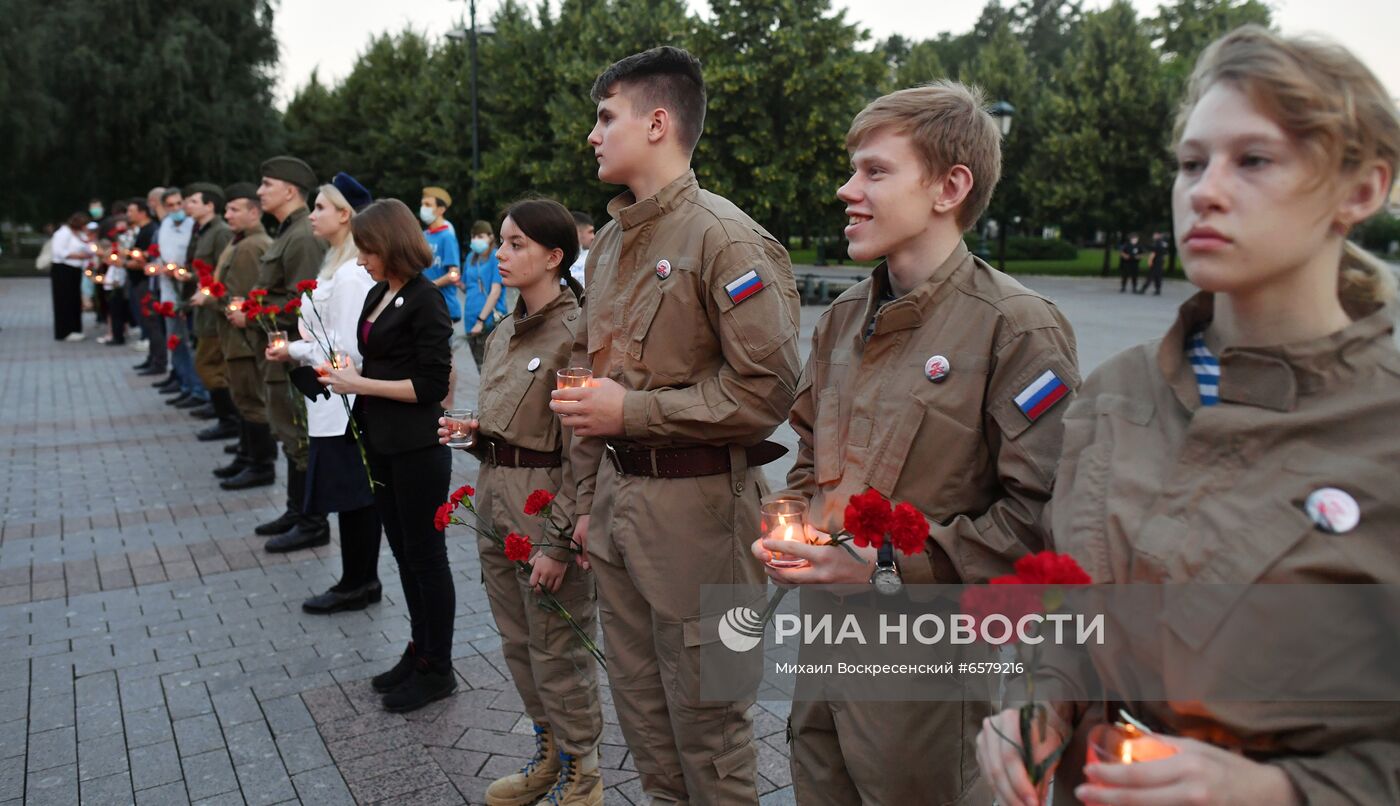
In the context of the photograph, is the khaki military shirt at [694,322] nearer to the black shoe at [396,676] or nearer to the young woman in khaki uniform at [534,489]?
the young woman in khaki uniform at [534,489]

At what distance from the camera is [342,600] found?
5.65 metres

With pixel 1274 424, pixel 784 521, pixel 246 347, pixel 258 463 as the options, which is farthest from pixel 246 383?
pixel 1274 424

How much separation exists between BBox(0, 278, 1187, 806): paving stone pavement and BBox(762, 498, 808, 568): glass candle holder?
1.93m

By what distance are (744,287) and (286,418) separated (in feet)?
17.4

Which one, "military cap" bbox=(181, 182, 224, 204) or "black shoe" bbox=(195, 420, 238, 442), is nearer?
"military cap" bbox=(181, 182, 224, 204)

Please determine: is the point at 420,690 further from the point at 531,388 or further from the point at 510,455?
the point at 531,388

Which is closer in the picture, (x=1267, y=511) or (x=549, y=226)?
(x=1267, y=511)

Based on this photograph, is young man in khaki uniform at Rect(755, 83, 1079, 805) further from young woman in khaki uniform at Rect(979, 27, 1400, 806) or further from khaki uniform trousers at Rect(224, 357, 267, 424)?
khaki uniform trousers at Rect(224, 357, 267, 424)

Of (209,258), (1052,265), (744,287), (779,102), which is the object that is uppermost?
(779,102)

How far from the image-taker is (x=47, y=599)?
5.98 m

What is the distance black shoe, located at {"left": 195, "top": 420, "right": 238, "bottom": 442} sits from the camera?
10.5 m

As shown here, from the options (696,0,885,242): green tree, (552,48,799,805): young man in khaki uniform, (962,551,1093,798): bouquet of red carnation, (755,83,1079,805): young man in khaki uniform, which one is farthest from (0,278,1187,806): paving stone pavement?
(696,0,885,242): green tree

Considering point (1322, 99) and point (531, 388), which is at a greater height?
point (1322, 99)

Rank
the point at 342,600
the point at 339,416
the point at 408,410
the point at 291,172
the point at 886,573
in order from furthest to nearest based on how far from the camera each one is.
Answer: the point at 291,172 < the point at 342,600 < the point at 339,416 < the point at 408,410 < the point at 886,573
